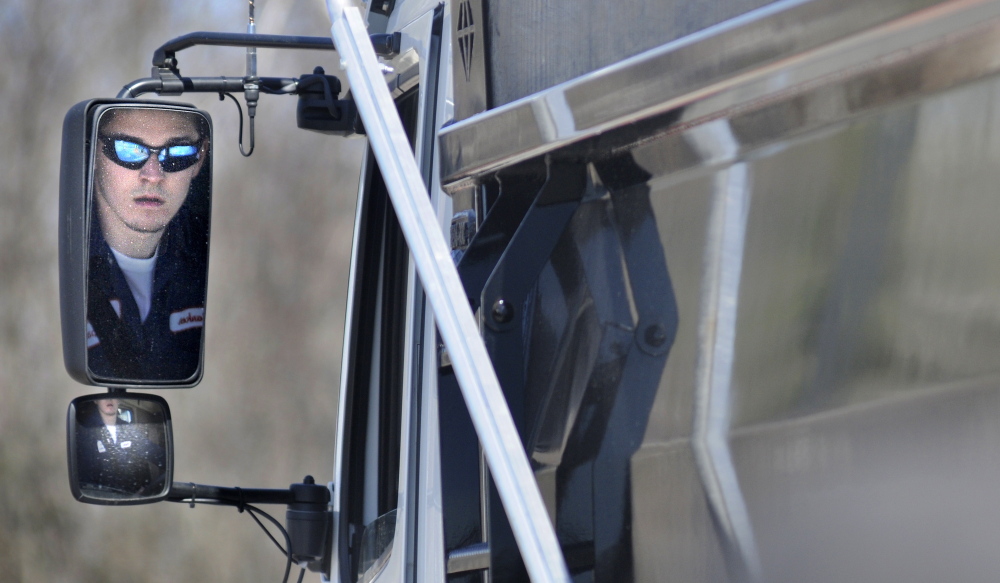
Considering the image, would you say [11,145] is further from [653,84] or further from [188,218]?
[653,84]

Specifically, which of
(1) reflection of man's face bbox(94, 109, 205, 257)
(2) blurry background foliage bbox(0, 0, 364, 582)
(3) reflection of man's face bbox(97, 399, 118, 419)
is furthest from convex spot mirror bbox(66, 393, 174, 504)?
(2) blurry background foliage bbox(0, 0, 364, 582)

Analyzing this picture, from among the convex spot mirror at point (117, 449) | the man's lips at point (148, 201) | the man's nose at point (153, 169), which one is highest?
the man's nose at point (153, 169)

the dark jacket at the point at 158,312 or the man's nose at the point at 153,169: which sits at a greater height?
the man's nose at the point at 153,169

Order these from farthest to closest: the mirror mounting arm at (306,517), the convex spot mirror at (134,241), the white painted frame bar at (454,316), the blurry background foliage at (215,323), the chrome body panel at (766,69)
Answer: the blurry background foliage at (215,323)
the mirror mounting arm at (306,517)
the convex spot mirror at (134,241)
the white painted frame bar at (454,316)
the chrome body panel at (766,69)

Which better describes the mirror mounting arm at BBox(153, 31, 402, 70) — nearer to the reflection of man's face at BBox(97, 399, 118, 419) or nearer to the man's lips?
the man's lips

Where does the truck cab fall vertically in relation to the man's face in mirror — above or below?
above

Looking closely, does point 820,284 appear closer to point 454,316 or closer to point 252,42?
point 454,316

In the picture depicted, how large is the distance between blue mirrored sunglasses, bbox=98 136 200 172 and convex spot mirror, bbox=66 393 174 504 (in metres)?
0.37

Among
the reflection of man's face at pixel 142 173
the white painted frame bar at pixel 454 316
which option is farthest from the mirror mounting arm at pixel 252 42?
the white painted frame bar at pixel 454 316

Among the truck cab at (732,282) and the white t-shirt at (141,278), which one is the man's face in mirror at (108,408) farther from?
the truck cab at (732,282)

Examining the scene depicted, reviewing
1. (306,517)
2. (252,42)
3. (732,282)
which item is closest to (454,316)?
(732,282)

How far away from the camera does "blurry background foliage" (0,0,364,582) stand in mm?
7652

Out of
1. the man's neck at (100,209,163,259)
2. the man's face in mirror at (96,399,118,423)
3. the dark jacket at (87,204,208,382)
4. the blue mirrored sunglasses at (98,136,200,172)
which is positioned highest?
the blue mirrored sunglasses at (98,136,200,172)

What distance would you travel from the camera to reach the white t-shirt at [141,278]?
4.96 feet
